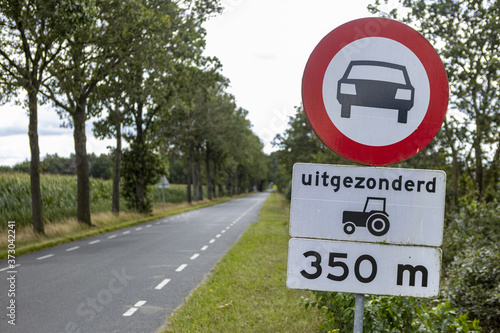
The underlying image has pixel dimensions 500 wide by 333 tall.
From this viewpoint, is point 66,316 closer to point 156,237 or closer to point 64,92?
point 156,237

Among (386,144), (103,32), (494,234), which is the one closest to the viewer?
(386,144)

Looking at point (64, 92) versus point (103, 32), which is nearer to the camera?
point (103, 32)

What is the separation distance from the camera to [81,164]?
762 inches

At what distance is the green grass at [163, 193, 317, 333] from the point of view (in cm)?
562

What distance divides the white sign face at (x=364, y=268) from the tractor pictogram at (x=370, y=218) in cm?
8

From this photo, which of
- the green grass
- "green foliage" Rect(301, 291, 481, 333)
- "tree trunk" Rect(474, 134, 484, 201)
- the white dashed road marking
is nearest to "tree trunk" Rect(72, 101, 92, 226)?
the green grass

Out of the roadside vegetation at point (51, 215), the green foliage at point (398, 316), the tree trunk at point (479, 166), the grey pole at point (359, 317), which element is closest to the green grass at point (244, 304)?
the green foliage at point (398, 316)

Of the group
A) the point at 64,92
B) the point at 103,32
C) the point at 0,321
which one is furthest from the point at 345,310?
the point at 64,92

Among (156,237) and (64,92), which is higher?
(64,92)

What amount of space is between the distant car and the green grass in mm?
3743

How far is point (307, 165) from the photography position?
2.43 meters

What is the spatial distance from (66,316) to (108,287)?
180 cm

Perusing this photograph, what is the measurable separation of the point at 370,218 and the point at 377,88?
671 mm

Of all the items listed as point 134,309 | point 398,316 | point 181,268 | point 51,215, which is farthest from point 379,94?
point 51,215
